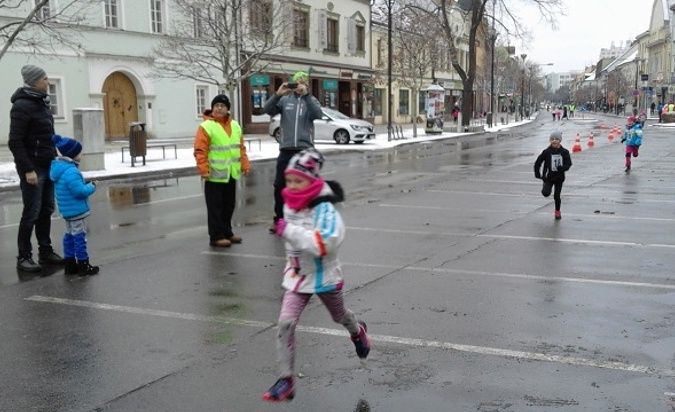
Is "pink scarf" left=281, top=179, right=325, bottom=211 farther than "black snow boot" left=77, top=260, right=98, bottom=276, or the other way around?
"black snow boot" left=77, top=260, right=98, bottom=276

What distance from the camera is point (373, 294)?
20.3ft

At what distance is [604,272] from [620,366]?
274 centimetres

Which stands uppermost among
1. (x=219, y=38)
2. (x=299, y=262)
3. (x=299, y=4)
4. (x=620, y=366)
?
(x=299, y=4)

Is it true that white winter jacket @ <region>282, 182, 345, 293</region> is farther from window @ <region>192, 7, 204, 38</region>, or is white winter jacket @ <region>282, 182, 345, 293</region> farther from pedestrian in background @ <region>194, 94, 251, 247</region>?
window @ <region>192, 7, 204, 38</region>

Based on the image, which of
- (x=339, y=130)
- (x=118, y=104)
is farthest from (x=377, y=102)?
(x=118, y=104)

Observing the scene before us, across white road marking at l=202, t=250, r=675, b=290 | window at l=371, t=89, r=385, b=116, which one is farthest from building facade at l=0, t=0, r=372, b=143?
white road marking at l=202, t=250, r=675, b=290

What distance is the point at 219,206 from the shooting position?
27.4 feet

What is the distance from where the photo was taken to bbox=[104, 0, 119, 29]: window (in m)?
27.2

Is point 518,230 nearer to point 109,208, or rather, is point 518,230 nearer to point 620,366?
point 620,366

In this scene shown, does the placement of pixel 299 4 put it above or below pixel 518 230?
above

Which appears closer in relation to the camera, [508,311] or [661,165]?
[508,311]

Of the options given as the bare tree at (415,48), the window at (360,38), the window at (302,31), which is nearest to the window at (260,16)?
the window at (302,31)

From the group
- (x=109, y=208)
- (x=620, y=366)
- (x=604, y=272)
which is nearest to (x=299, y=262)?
(x=620, y=366)

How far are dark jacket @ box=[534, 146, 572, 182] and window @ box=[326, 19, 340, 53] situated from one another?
111 feet
